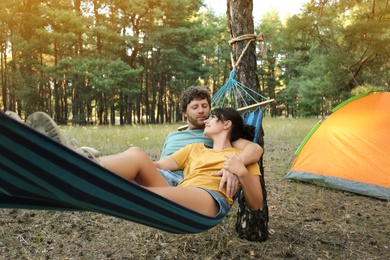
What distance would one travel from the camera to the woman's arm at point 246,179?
1519 mm

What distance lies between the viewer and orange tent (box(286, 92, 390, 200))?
3.46 metres

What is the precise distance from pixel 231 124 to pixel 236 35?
0.86 meters

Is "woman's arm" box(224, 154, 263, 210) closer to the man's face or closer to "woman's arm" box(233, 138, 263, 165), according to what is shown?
"woman's arm" box(233, 138, 263, 165)

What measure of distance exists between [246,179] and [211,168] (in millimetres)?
187

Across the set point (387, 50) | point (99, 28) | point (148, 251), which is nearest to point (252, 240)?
point (148, 251)

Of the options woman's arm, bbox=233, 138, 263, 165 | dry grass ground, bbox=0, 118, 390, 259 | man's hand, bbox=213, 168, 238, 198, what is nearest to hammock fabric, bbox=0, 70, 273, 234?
man's hand, bbox=213, 168, 238, 198

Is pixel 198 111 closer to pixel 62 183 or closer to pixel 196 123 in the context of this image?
pixel 196 123

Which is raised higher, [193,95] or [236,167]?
[193,95]

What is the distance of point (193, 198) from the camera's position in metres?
1.41

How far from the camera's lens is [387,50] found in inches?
185

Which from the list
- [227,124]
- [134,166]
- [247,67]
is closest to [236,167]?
[227,124]

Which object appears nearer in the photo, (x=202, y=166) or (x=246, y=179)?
(x=246, y=179)

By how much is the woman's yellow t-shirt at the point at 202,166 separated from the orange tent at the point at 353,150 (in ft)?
7.47

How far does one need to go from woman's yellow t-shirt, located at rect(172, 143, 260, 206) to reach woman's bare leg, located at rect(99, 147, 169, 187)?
0.58ft
